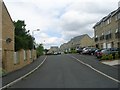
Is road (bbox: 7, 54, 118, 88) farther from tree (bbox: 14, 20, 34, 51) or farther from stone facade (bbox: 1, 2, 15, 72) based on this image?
tree (bbox: 14, 20, 34, 51)

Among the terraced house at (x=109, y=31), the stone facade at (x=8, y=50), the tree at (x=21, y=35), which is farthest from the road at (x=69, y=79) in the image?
the terraced house at (x=109, y=31)

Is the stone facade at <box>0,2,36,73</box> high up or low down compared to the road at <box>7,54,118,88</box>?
up

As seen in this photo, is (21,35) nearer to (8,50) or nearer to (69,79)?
(8,50)

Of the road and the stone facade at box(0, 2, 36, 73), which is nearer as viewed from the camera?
the road

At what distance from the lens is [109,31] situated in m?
64.2

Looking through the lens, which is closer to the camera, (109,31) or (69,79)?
(69,79)

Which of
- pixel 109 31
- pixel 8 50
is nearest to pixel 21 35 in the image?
pixel 8 50

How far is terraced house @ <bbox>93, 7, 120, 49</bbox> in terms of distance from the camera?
186ft

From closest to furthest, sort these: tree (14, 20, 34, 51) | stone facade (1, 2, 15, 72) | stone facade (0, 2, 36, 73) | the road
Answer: the road < stone facade (0, 2, 36, 73) < stone facade (1, 2, 15, 72) < tree (14, 20, 34, 51)

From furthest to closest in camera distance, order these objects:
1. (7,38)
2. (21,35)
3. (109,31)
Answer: (109,31)
(21,35)
(7,38)

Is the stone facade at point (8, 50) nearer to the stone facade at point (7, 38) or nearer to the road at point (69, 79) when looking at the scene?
the stone facade at point (7, 38)

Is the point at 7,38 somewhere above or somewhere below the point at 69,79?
above

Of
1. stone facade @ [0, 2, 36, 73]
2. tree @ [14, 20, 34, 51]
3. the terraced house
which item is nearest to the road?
stone facade @ [0, 2, 36, 73]

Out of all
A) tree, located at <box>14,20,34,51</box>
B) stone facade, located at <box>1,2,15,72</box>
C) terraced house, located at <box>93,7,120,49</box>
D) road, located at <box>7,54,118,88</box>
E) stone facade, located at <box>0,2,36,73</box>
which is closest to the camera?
road, located at <box>7,54,118,88</box>
